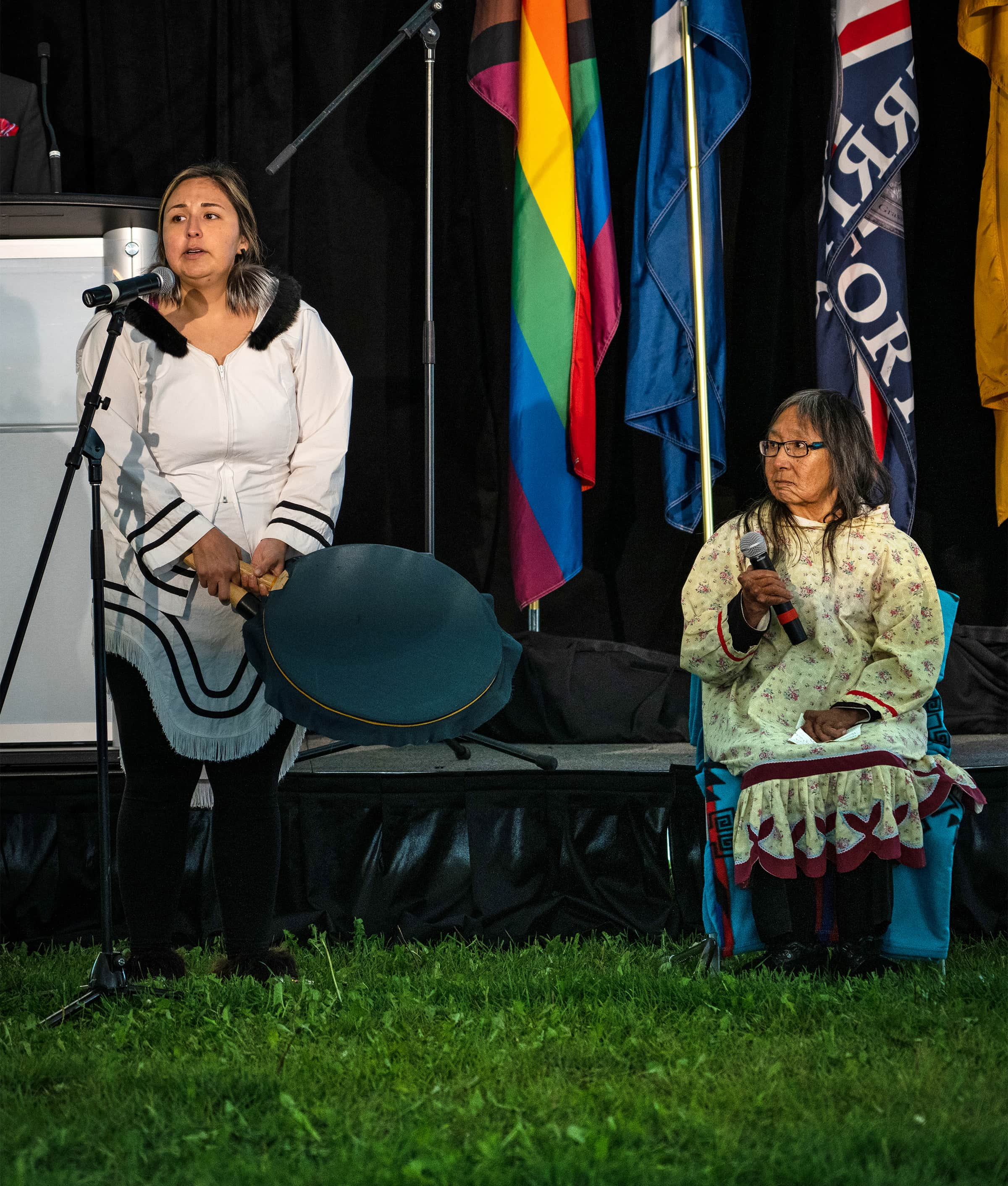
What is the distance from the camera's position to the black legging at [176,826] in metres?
2.27

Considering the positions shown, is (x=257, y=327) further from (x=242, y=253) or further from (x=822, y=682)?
(x=822, y=682)

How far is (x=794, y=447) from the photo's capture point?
2.56 meters

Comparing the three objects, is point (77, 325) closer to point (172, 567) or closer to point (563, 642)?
point (172, 567)

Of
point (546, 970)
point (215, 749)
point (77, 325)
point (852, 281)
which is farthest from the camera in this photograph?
point (852, 281)

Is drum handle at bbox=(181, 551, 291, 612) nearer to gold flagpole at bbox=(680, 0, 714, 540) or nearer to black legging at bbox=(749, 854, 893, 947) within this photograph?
black legging at bbox=(749, 854, 893, 947)

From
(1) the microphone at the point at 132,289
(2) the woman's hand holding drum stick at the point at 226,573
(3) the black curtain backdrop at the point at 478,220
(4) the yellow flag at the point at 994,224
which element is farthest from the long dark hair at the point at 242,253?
(4) the yellow flag at the point at 994,224

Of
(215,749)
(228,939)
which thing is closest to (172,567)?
(215,749)

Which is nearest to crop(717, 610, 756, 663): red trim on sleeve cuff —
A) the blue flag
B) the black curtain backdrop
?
the blue flag

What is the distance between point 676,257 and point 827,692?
5.59 ft

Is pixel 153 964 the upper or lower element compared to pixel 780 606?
lower

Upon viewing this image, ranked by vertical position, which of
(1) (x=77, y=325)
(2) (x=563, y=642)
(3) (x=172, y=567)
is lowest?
(2) (x=563, y=642)

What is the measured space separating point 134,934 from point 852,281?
2617 millimetres

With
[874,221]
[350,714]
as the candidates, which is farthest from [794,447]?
[874,221]

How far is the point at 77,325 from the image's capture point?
10.7 feet
